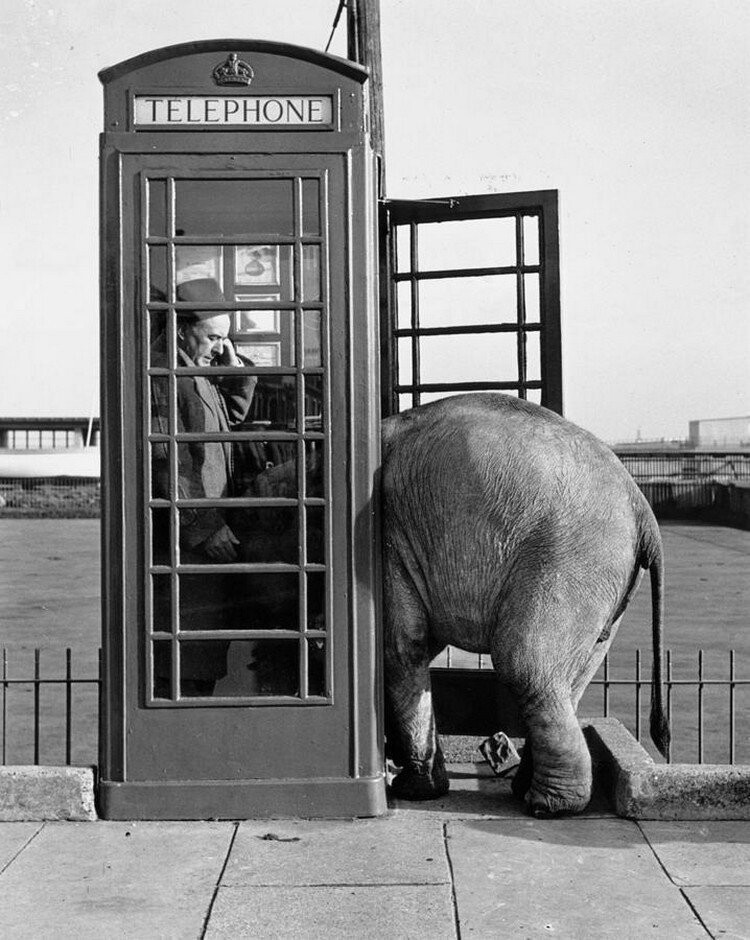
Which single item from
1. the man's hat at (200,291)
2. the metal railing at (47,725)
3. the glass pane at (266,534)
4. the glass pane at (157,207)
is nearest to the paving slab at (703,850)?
the glass pane at (266,534)

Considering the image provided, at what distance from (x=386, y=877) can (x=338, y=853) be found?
29 centimetres

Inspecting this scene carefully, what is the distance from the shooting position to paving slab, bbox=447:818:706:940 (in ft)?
11.3

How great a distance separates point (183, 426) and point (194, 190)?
0.95 m

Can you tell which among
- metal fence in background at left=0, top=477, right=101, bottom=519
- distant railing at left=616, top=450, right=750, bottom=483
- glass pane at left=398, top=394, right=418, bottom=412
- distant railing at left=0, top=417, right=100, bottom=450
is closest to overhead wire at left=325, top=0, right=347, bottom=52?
glass pane at left=398, top=394, right=418, bottom=412

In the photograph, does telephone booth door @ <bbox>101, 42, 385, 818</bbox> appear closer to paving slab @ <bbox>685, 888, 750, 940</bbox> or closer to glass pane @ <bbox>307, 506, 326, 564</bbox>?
glass pane @ <bbox>307, 506, 326, 564</bbox>

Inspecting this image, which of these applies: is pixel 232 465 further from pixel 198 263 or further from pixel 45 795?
pixel 45 795

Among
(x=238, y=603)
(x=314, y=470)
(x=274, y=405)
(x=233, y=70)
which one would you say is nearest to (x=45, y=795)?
(x=238, y=603)

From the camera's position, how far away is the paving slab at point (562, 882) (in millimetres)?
3432

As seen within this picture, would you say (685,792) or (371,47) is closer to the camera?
(685,792)

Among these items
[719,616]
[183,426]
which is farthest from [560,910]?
[719,616]

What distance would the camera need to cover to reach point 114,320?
176 inches

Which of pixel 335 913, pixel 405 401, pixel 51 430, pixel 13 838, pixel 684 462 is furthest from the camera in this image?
pixel 51 430

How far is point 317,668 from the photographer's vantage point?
178 inches

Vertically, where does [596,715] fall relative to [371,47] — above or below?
below
